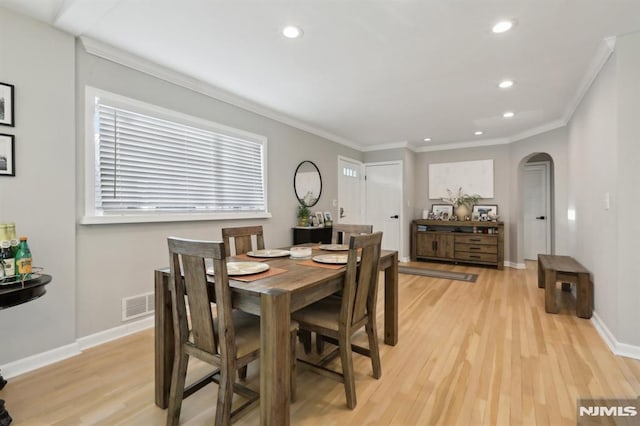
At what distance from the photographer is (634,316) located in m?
2.21

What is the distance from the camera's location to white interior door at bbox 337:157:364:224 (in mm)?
5562

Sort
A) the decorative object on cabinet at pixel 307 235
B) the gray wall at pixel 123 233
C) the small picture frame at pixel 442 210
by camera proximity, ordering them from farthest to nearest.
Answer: the small picture frame at pixel 442 210 < the decorative object on cabinet at pixel 307 235 < the gray wall at pixel 123 233

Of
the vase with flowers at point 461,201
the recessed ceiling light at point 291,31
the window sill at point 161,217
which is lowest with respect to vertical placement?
the window sill at point 161,217

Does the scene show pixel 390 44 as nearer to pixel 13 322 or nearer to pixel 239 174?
pixel 239 174

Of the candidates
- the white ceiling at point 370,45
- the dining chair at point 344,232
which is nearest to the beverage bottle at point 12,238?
the white ceiling at point 370,45

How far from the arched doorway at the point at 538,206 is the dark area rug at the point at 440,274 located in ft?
7.35

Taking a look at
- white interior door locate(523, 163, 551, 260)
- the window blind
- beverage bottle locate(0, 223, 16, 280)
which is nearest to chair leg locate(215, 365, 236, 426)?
beverage bottle locate(0, 223, 16, 280)

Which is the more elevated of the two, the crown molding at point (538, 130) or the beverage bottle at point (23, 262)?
the crown molding at point (538, 130)

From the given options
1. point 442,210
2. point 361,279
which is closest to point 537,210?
point 442,210

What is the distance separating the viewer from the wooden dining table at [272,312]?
51.1 inches

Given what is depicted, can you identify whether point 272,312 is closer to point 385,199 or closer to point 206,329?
point 206,329

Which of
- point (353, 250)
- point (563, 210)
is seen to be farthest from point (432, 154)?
point (353, 250)

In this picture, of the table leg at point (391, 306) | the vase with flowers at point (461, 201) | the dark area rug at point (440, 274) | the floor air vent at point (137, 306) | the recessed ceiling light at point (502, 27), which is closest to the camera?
the recessed ceiling light at point (502, 27)

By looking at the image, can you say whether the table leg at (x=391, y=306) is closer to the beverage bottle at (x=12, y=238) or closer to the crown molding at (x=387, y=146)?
→ the beverage bottle at (x=12, y=238)
